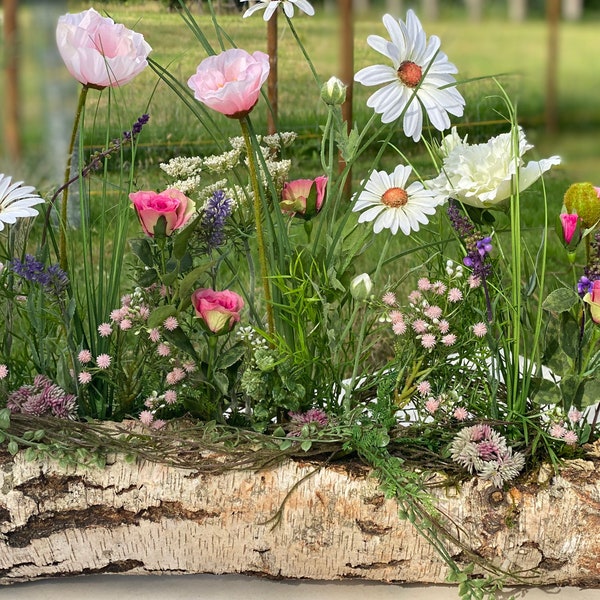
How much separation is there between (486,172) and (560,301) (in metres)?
0.20

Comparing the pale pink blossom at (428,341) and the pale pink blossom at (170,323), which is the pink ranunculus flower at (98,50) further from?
the pale pink blossom at (428,341)

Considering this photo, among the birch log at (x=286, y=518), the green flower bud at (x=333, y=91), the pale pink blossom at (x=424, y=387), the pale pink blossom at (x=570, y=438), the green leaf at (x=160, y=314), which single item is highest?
the green flower bud at (x=333, y=91)

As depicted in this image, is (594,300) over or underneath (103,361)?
over

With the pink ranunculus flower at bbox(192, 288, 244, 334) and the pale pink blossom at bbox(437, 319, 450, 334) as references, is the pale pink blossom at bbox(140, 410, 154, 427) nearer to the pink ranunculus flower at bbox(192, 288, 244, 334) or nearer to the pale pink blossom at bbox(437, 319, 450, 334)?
the pink ranunculus flower at bbox(192, 288, 244, 334)

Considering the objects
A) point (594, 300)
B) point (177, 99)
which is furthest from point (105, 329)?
point (177, 99)

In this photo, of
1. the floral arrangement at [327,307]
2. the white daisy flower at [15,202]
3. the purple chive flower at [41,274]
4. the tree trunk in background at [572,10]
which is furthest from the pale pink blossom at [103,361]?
the tree trunk in background at [572,10]

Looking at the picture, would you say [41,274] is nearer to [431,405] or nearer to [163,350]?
[163,350]

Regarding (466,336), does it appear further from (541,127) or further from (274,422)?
(541,127)

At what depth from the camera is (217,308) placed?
1160mm

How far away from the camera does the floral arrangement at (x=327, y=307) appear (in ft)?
3.87

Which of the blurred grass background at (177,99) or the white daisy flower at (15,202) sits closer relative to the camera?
the white daisy flower at (15,202)

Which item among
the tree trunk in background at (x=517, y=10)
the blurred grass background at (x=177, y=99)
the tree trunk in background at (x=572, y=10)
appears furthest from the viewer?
the tree trunk in background at (x=572, y=10)

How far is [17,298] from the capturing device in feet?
4.60

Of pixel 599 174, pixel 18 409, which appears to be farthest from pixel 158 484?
pixel 599 174
